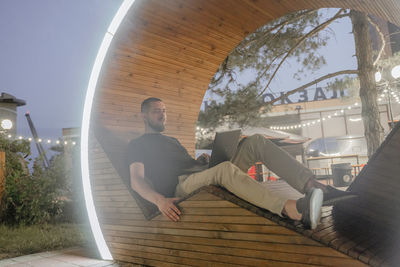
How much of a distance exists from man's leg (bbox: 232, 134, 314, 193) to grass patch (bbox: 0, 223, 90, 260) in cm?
263

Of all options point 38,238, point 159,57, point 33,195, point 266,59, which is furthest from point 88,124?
point 266,59

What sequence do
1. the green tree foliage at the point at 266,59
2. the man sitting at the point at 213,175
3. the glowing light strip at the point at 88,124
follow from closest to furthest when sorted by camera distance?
the man sitting at the point at 213,175 → the glowing light strip at the point at 88,124 → the green tree foliage at the point at 266,59

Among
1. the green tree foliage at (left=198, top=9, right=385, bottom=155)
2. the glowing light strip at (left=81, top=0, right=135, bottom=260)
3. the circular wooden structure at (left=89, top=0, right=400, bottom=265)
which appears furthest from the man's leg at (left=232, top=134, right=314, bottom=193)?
the green tree foliage at (left=198, top=9, right=385, bottom=155)

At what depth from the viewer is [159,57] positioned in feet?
13.2

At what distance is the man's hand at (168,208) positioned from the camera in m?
2.47

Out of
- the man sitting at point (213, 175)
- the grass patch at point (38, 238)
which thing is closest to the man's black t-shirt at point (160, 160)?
the man sitting at point (213, 175)

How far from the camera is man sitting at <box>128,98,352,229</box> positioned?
1.95 m

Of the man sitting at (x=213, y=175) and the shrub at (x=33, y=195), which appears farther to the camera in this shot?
the shrub at (x=33, y=195)

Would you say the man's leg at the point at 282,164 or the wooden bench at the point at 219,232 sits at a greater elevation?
the man's leg at the point at 282,164

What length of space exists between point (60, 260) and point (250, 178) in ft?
7.86

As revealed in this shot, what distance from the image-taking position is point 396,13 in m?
2.92

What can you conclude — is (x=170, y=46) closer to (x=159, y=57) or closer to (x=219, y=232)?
(x=159, y=57)

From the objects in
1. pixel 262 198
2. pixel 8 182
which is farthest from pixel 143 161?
pixel 8 182

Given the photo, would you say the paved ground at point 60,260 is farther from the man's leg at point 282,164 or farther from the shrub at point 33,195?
the shrub at point 33,195
